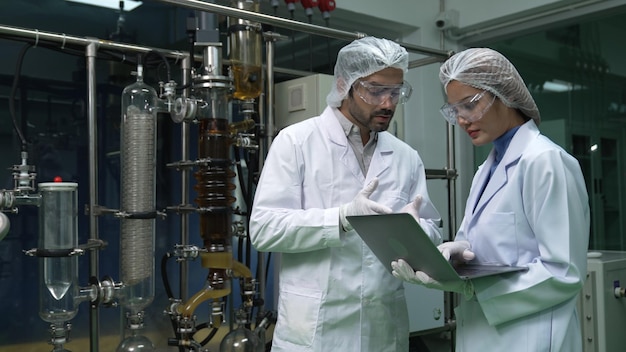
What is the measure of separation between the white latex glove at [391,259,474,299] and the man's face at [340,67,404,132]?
50cm

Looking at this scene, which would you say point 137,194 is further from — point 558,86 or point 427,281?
point 558,86

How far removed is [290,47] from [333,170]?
1.58 m

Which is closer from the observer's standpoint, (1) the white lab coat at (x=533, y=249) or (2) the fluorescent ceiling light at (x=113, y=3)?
(1) the white lab coat at (x=533, y=249)

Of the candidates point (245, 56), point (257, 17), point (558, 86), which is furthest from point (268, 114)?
point (558, 86)

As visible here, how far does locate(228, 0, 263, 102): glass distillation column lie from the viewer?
2.02 metres

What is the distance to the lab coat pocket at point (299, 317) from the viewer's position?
1.56 metres

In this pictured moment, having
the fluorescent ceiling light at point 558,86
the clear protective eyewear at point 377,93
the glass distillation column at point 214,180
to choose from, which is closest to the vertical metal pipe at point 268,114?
the glass distillation column at point 214,180

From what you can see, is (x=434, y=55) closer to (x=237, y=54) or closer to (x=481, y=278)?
(x=237, y=54)

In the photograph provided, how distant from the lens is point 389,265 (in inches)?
56.2

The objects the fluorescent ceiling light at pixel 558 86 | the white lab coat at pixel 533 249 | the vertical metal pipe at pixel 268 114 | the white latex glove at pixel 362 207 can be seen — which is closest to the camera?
the white lab coat at pixel 533 249

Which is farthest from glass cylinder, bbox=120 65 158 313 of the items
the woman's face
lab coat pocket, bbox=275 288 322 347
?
the woman's face

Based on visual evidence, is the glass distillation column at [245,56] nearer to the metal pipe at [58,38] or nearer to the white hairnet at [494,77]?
the metal pipe at [58,38]

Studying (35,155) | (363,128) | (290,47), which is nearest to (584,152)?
(290,47)

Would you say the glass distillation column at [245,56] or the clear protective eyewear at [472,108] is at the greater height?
the glass distillation column at [245,56]
